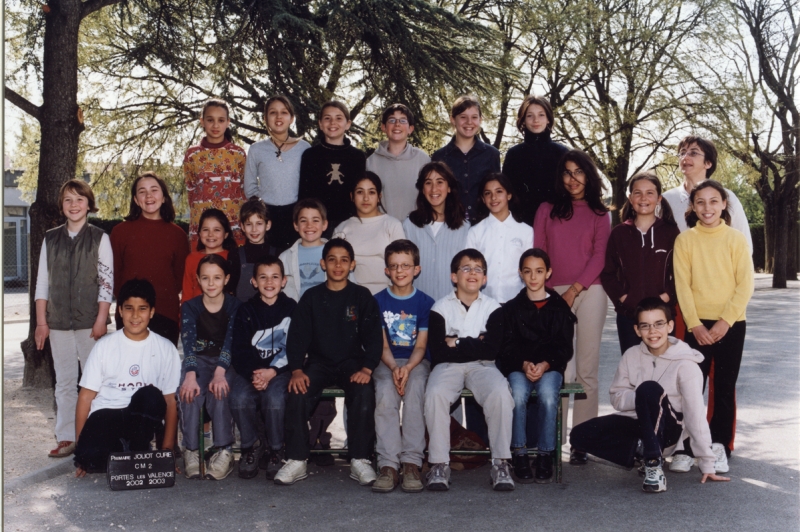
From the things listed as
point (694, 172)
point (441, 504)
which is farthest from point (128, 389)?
point (694, 172)

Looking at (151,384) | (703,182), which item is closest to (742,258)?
(703,182)

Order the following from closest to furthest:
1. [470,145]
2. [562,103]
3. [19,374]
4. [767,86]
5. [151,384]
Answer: [151,384]
[470,145]
[19,374]
[562,103]
[767,86]

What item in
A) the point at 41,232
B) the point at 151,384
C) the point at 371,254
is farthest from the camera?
the point at 41,232

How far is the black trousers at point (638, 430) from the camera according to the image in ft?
14.8

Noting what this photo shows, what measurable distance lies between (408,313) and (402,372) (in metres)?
0.48

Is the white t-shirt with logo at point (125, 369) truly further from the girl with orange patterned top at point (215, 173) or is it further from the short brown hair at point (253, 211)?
the girl with orange patterned top at point (215, 173)

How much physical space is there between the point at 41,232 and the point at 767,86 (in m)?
24.0

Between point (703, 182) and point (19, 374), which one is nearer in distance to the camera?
point (703, 182)

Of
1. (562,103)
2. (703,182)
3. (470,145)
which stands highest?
(562,103)

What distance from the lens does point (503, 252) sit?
5387 mm

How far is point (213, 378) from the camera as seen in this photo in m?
4.90

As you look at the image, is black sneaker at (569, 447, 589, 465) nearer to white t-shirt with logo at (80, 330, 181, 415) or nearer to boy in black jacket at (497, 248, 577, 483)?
boy in black jacket at (497, 248, 577, 483)

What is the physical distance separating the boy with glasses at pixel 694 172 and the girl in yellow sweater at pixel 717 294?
35 centimetres

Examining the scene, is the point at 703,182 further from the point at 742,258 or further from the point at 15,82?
the point at 15,82
